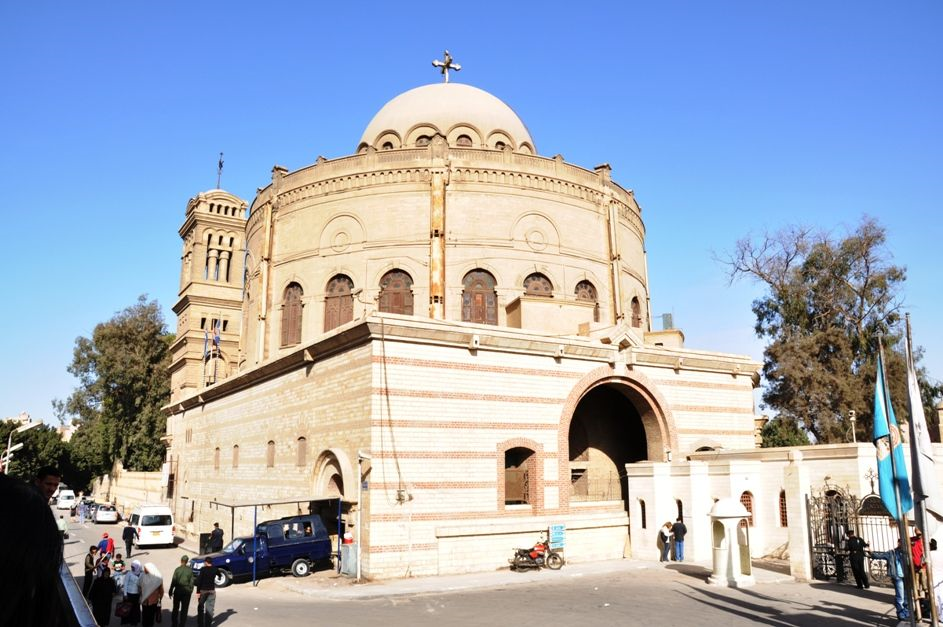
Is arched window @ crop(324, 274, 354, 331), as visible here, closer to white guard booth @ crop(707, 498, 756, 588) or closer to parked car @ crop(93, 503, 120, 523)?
white guard booth @ crop(707, 498, 756, 588)

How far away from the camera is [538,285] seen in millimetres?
29266

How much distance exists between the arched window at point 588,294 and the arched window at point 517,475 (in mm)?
9502

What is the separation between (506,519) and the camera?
67.8 ft

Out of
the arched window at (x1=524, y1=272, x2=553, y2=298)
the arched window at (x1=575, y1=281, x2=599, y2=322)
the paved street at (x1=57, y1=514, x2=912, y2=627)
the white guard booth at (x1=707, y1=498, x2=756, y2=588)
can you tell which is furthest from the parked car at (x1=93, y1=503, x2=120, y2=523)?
the white guard booth at (x1=707, y1=498, x2=756, y2=588)

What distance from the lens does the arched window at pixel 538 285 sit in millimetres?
29031

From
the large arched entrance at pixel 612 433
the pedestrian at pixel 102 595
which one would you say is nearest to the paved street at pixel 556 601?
the pedestrian at pixel 102 595

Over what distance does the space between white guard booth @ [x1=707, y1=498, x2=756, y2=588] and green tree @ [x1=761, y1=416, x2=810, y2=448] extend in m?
21.0

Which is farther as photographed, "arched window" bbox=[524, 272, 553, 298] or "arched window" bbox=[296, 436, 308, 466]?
"arched window" bbox=[524, 272, 553, 298]

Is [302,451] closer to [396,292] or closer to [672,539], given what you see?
[396,292]

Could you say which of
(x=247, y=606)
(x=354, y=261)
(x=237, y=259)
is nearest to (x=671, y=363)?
(x=354, y=261)

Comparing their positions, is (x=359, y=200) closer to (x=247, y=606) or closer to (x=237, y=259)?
(x=247, y=606)

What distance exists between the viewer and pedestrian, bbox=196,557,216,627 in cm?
1306

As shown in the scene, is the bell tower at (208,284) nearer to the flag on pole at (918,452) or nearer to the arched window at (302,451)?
the arched window at (302,451)

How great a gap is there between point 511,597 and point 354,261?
1586cm
